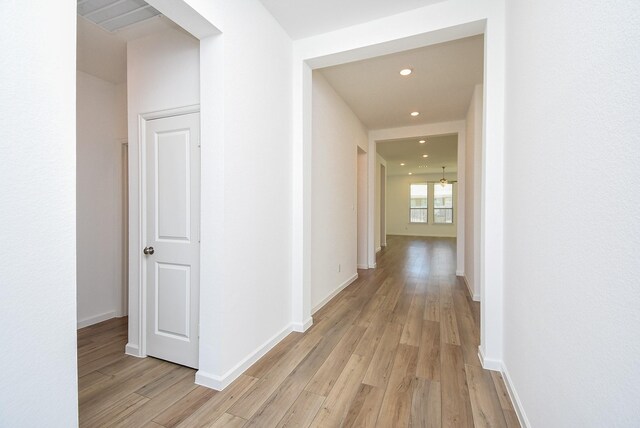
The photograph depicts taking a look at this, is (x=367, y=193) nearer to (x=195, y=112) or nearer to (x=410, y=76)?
(x=410, y=76)

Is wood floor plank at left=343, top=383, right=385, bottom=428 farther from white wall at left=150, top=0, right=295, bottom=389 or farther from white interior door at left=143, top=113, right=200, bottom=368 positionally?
white interior door at left=143, top=113, right=200, bottom=368

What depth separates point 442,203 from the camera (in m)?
12.4

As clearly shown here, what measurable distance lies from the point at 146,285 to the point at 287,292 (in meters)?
1.23

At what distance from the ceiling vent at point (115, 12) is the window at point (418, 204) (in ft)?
39.4

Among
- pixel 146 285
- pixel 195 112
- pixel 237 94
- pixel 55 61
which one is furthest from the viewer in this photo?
pixel 146 285

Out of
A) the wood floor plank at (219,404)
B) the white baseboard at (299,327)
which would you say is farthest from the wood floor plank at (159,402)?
the white baseboard at (299,327)

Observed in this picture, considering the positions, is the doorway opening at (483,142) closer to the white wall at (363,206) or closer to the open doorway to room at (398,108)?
the open doorway to room at (398,108)

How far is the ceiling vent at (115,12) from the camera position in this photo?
81.9 inches

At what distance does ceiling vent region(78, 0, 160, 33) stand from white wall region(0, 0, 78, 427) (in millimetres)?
1279

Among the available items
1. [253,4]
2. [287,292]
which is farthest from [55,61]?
[287,292]

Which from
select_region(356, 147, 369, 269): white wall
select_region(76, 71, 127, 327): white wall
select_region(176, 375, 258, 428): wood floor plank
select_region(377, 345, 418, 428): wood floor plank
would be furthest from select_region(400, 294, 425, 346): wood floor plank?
select_region(76, 71, 127, 327): white wall

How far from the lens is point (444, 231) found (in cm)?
1238

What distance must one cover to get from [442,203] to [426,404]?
38.8ft

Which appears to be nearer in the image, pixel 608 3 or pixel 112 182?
pixel 608 3
